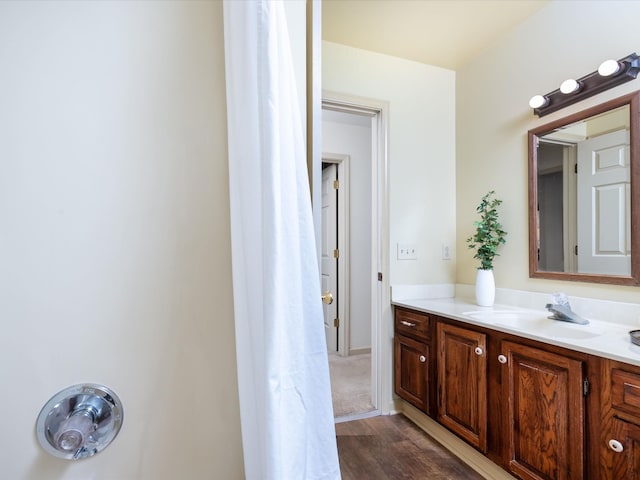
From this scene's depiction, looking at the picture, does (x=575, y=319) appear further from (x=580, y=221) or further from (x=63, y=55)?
(x=63, y=55)

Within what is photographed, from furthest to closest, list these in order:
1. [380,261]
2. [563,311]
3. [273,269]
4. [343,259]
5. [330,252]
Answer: [330,252] < [343,259] < [380,261] < [563,311] < [273,269]

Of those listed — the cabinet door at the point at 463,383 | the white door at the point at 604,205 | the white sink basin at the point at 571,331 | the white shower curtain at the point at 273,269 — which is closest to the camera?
the white shower curtain at the point at 273,269

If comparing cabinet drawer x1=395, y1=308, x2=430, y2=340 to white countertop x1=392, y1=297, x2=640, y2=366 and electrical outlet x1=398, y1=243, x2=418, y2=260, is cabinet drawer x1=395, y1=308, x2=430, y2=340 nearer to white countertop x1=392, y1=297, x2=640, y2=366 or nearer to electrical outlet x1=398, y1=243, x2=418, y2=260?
white countertop x1=392, y1=297, x2=640, y2=366

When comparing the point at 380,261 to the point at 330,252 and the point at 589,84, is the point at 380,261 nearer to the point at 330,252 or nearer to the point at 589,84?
the point at 330,252

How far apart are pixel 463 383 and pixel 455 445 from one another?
45 cm

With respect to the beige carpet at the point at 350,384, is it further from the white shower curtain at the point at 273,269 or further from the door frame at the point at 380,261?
the white shower curtain at the point at 273,269

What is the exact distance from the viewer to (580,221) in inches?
62.8

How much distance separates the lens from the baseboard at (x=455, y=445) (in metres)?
1.53

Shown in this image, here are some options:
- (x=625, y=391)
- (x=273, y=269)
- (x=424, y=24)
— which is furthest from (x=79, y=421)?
(x=424, y=24)

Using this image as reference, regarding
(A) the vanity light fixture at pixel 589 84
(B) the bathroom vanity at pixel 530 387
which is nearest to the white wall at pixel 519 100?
(A) the vanity light fixture at pixel 589 84

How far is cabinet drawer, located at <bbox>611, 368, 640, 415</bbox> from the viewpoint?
0.96 meters

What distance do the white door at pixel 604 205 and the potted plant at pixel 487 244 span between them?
449 millimetres

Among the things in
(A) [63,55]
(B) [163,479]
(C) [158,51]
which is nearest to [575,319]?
(B) [163,479]

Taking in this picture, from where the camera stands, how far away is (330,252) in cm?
365
